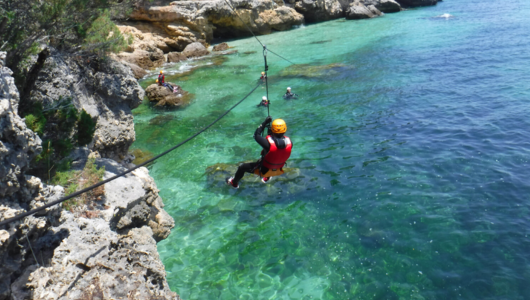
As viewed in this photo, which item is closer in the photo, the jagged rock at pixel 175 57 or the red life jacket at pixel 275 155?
the red life jacket at pixel 275 155

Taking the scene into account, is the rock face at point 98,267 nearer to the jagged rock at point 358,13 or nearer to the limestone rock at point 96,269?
the limestone rock at point 96,269

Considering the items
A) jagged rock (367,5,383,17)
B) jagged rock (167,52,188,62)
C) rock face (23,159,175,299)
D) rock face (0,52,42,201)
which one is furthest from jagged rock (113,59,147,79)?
jagged rock (367,5,383,17)

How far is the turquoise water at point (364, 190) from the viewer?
25.8 ft

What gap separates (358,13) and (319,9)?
5.52 meters

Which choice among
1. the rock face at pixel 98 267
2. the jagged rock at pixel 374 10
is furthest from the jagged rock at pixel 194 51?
the jagged rock at pixel 374 10

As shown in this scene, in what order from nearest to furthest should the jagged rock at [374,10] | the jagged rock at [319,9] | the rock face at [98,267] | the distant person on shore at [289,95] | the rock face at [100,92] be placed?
the rock face at [98,267] < the rock face at [100,92] < the distant person on shore at [289,95] < the jagged rock at [319,9] < the jagged rock at [374,10]

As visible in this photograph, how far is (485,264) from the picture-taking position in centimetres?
786

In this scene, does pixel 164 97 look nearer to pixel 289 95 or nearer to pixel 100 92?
pixel 289 95

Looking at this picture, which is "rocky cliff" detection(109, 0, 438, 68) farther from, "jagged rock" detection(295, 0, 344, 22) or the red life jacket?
the red life jacket

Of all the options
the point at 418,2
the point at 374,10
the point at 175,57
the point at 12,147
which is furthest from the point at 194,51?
the point at 418,2

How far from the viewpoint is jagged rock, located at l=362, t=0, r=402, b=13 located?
52.4 m

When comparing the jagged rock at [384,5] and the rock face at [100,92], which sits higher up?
the jagged rock at [384,5]

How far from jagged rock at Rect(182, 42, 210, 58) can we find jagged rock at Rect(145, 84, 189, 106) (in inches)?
508

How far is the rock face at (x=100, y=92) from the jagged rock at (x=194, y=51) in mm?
21642
